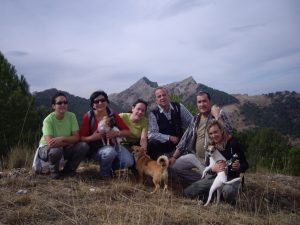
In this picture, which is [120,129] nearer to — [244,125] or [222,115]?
[222,115]

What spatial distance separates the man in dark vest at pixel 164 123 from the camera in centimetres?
599

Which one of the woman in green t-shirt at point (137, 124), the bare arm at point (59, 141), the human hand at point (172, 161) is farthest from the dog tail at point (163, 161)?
the bare arm at point (59, 141)

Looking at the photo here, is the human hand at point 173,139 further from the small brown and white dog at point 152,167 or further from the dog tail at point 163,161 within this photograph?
the dog tail at point 163,161

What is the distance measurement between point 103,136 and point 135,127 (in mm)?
684

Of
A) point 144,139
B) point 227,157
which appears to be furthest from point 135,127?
point 227,157

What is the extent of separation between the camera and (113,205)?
4301 millimetres

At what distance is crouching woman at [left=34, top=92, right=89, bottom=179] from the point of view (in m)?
5.38

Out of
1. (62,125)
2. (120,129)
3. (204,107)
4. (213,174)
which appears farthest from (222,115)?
(62,125)

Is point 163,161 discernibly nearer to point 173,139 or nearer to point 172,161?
point 172,161

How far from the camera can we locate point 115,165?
5.89m

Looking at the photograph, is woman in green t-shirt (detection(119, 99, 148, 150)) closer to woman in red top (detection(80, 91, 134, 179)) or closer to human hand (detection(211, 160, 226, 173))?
woman in red top (detection(80, 91, 134, 179))

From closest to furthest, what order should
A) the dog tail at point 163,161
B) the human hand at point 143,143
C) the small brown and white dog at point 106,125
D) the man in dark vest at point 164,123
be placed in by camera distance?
the dog tail at point 163,161, the small brown and white dog at point 106,125, the human hand at point 143,143, the man in dark vest at point 164,123

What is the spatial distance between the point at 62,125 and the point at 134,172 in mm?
1476

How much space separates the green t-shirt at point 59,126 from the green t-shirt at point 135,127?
3.05 feet
